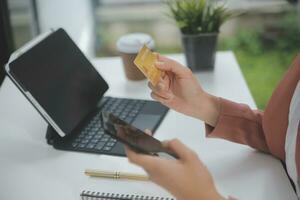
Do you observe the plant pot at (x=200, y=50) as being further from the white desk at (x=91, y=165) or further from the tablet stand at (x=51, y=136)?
the tablet stand at (x=51, y=136)

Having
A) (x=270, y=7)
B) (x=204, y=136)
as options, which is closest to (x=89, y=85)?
(x=204, y=136)

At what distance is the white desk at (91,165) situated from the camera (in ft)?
2.65

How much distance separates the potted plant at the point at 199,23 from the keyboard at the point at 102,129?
0.25 metres

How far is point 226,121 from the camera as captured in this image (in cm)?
94

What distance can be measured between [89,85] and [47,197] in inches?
13.0

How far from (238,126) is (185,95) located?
0.13 meters

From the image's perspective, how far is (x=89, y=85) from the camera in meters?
1.06

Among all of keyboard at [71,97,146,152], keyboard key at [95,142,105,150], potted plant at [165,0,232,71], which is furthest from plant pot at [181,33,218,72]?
keyboard key at [95,142,105,150]

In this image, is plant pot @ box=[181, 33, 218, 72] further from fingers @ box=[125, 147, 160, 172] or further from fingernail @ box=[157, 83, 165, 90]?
fingers @ box=[125, 147, 160, 172]

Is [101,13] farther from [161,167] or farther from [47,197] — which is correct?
[161,167]

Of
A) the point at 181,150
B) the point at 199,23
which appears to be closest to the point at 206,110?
the point at 181,150

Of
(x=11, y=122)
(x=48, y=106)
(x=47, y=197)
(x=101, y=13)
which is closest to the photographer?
(x=47, y=197)

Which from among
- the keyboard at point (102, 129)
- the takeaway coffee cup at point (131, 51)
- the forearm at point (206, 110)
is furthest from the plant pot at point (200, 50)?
the forearm at point (206, 110)

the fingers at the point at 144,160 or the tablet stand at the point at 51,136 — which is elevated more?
the fingers at the point at 144,160
